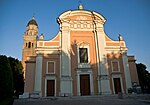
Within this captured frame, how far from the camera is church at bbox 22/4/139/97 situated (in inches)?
838

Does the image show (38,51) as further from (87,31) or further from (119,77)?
(119,77)

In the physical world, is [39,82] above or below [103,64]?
below

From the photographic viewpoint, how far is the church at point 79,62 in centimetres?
2128

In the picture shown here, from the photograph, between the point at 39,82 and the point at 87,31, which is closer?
the point at 39,82

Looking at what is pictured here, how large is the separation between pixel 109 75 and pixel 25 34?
28.5m

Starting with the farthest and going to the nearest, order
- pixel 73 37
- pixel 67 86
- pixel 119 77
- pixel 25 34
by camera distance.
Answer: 1. pixel 25 34
2. pixel 73 37
3. pixel 119 77
4. pixel 67 86

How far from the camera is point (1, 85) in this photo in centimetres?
1061

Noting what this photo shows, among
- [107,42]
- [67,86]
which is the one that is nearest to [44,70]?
[67,86]

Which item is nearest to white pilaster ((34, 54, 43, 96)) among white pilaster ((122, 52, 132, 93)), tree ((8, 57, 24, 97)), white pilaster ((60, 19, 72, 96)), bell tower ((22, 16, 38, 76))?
white pilaster ((60, 19, 72, 96))

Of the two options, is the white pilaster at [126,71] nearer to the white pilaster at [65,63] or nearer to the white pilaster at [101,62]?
the white pilaster at [101,62]

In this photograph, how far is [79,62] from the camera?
22.7 m

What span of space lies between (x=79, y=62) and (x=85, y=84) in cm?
313

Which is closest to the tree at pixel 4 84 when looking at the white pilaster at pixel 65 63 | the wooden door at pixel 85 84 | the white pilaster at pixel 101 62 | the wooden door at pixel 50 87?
the wooden door at pixel 50 87

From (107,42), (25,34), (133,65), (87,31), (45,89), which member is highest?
(25,34)
